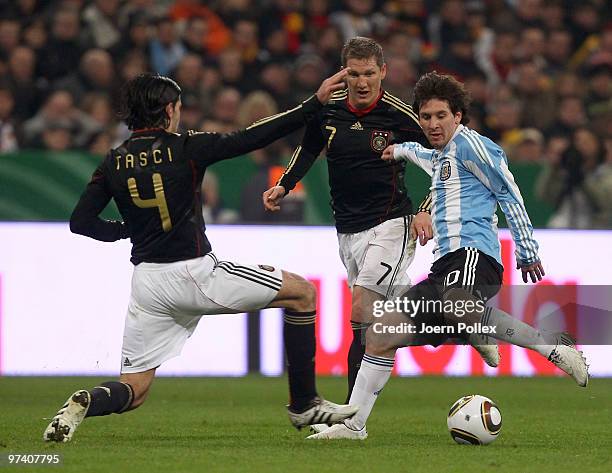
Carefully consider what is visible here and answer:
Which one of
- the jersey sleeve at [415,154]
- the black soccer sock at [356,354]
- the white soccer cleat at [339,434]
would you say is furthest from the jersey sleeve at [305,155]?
the white soccer cleat at [339,434]

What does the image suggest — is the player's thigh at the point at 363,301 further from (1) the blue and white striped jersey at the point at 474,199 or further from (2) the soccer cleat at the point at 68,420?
(2) the soccer cleat at the point at 68,420

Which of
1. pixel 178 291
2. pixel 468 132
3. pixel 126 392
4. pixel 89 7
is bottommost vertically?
pixel 126 392

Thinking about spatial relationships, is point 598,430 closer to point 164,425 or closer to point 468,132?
point 468,132

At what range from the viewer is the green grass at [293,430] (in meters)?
6.36

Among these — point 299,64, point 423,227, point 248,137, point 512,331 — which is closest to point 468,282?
point 512,331

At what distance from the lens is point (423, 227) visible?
7.39m

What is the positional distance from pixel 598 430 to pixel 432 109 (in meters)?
2.25

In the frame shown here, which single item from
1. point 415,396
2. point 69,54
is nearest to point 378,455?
point 415,396

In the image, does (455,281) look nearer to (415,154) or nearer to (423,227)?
(423,227)

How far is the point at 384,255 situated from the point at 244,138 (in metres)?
1.58

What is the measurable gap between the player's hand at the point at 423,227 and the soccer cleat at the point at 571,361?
90 centimetres

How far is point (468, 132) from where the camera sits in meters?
7.37

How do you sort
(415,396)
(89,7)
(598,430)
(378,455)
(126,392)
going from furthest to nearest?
(89,7) < (415,396) < (598,430) < (126,392) < (378,455)

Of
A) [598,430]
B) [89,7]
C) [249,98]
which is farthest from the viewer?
[89,7]
